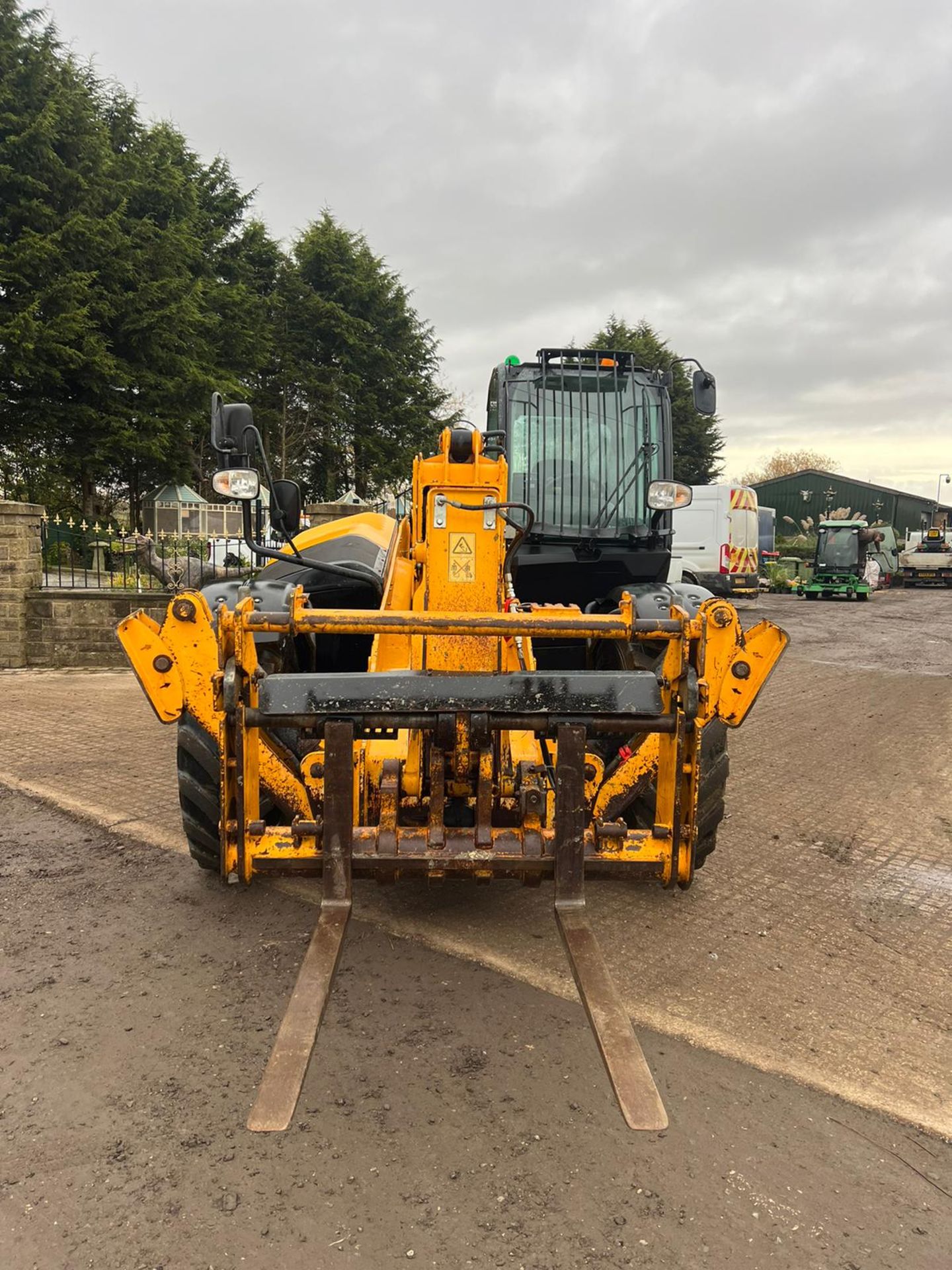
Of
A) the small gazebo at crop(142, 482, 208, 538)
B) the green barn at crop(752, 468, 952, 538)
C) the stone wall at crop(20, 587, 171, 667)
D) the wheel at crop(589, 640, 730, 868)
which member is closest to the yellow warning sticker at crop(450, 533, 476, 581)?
the wheel at crop(589, 640, 730, 868)

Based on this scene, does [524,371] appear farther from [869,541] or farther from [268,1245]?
[869,541]

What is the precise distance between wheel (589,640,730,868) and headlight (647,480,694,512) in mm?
1069

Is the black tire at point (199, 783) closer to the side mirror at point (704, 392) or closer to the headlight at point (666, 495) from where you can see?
the headlight at point (666, 495)

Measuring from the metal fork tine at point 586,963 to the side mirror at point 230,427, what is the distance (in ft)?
5.48

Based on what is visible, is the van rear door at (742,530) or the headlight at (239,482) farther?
the van rear door at (742,530)

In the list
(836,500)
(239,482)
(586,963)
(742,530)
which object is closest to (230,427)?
(239,482)

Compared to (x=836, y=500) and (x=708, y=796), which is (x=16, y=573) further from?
(x=836, y=500)

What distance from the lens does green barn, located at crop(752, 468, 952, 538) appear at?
152 feet

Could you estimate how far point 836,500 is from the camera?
4631 centimetres

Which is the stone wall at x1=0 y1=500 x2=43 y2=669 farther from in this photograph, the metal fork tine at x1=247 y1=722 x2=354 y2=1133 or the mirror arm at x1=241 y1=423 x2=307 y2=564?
the metal fork tine at x1=247 y1=722 x2=354 y2=1133

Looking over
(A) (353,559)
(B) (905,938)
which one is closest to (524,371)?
(A) (353,559)

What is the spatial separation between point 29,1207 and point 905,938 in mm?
3421

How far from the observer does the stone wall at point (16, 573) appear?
976cm

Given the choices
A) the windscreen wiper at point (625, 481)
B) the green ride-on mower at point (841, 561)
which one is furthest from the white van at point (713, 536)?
the windscreen wiper at point (625, 481)
